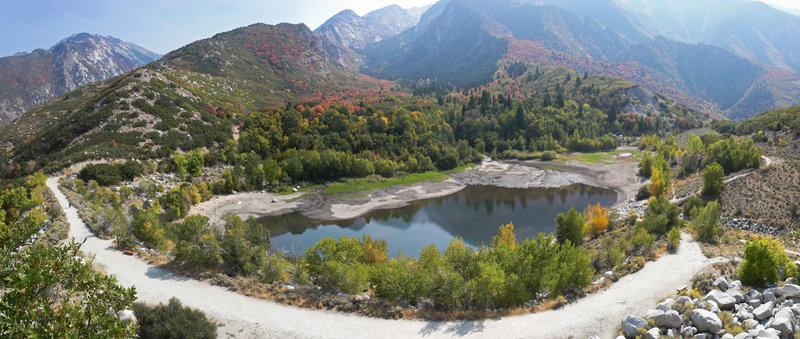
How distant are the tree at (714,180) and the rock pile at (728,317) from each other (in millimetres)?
35889

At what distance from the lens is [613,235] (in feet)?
122

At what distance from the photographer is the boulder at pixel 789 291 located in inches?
593

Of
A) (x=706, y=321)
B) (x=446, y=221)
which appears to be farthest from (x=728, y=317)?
(x=446, y=221)

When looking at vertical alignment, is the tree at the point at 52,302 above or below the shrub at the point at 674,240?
above

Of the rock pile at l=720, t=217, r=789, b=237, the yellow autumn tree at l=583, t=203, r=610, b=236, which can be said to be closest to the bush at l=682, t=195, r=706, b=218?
the rock pile at l=720, t=217, r=789, b=237

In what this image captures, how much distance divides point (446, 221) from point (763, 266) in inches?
1598

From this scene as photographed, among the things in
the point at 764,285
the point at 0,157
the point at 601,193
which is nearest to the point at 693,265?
the point at 764,285

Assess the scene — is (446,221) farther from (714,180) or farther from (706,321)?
(706,321)

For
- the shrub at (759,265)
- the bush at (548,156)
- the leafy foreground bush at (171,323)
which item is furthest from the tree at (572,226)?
the bush at (548,156)

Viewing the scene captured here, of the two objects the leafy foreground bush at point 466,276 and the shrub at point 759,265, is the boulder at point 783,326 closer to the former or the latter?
the shrub at point 759,265

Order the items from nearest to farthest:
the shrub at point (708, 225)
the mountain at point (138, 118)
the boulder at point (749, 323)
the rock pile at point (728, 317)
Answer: the rock pile at point (728, 317) < the boulder at point (749, 323) < the shrub at point (708, 225) < the mountain at point (138, 118)

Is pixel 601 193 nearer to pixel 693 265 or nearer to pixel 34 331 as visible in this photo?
pixel 693 265

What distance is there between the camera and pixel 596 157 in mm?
103250

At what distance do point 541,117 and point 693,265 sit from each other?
355 feet
